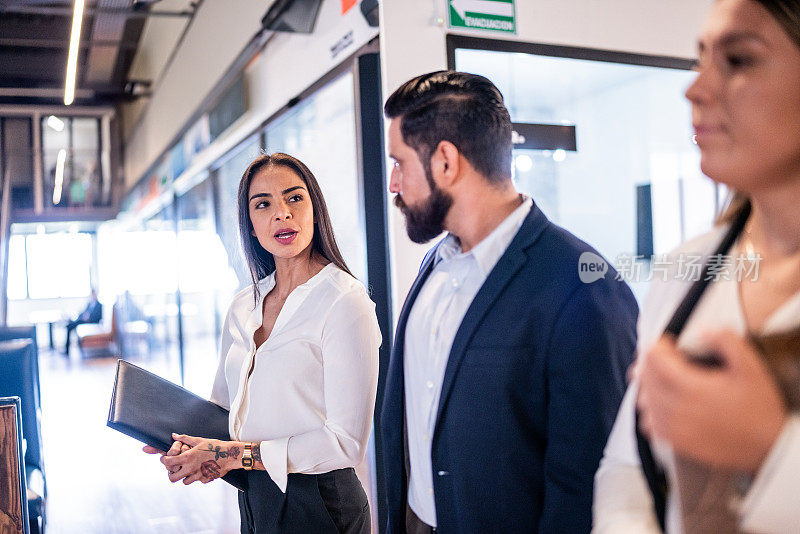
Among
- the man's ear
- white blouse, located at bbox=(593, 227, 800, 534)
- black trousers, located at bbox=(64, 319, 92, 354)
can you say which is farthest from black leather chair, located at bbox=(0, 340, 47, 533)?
black trousers, located at bbox=(64, 319, 92, 354)

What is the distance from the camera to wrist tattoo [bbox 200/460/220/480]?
1.88 m

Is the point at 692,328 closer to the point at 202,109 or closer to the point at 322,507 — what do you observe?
the point at 322,507

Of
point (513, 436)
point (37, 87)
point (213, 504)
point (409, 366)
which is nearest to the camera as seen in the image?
point (513, 436)

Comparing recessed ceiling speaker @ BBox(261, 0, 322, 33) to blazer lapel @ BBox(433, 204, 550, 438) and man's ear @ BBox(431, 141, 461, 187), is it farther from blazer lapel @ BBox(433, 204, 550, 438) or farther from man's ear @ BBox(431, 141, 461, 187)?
blazer lapel @ BBox(433, 204, 550, 438)

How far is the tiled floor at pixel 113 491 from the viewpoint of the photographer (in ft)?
14.4

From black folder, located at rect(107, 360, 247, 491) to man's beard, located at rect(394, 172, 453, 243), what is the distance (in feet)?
2.94

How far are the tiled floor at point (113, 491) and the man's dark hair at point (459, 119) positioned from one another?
11.1 ft

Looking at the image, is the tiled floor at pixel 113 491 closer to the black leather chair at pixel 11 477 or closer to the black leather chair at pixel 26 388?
the black leather chair at pixel 26 388

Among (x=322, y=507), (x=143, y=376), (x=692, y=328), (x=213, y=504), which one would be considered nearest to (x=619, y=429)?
(x=692, y=328)

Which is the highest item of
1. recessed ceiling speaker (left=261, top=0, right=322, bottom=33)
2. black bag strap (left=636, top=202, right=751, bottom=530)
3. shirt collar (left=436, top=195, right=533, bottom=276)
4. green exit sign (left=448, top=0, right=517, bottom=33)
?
recessed ceiling speaker (left=261, top=0, right=322, bottom=33)

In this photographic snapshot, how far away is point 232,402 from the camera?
6.67 ft

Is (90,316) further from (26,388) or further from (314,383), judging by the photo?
(314,383)

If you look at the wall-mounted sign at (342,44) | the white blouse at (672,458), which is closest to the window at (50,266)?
the wall-mounted sign at (342,44)

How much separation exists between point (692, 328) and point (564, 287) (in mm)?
605
